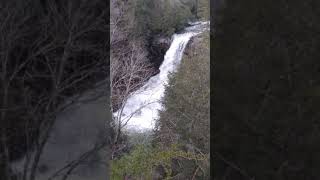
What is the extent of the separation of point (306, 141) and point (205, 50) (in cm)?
902

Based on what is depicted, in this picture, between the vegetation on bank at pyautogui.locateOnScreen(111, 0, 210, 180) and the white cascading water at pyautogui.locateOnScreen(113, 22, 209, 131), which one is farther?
the white cascading water at pyautogui.locateOnScreen(113, 22, 209, 131)

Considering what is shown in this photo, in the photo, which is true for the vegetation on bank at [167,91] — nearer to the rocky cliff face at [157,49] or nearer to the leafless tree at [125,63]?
the leafless tree at [125,63]

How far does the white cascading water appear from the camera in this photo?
40.1 ft

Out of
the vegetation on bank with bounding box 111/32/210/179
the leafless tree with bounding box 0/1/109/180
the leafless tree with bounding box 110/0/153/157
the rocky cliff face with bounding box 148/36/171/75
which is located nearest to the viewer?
the leafless tree with bounding box 0/1/109/180

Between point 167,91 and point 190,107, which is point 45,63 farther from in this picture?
point 167,91

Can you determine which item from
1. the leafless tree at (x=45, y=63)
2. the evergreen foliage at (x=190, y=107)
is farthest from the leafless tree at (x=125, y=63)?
the leafless tree at (x=45, y=63)

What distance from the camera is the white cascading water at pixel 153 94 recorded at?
40.1ft

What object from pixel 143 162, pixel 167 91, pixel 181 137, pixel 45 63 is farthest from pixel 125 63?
pixel 45 63

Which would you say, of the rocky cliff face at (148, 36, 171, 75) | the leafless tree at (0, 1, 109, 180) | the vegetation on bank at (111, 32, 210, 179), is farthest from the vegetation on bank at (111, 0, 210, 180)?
the leafless tree at (0, 1, 109, 180)

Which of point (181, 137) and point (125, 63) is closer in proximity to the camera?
point (181, 137)

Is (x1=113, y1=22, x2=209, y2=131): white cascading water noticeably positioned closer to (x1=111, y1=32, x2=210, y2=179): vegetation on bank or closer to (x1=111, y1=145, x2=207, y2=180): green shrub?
(x1=111, y1=32, x2=210, y2=179): vegetation on bank

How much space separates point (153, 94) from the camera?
1249 cm

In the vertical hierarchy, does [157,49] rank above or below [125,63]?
above

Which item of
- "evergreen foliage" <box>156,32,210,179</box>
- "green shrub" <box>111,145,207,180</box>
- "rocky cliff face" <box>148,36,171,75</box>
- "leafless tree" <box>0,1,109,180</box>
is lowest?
"green shrub" <box>111,145,207,180</box>
